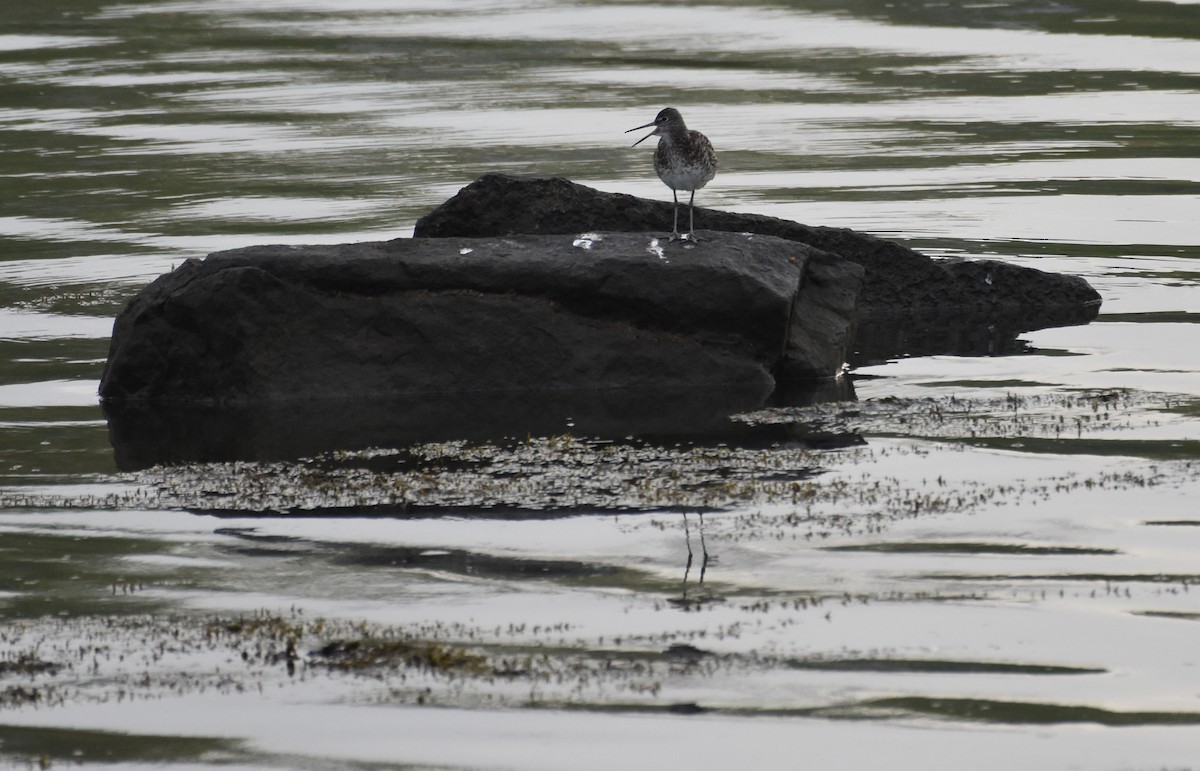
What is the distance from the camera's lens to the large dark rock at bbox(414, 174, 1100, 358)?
1271 cm

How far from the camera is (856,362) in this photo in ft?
38.3

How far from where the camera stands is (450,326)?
10930mm

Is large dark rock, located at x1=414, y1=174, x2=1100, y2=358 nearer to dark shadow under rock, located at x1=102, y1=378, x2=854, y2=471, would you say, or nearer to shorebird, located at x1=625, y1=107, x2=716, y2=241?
shorebird, located at x1=625, y1=107, x2=716, y2=241

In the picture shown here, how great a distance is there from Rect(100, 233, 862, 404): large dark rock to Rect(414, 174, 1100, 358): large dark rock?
163 centimetres

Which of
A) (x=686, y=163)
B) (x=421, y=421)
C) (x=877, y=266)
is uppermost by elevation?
(x=686, y=163)

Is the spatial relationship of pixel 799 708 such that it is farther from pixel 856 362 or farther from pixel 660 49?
pixel 660 49

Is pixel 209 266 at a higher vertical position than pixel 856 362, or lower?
higher

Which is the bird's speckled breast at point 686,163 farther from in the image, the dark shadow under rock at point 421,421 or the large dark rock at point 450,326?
the dark shadow under rock at point 421,421

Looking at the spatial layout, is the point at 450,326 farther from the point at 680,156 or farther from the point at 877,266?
the point at 877,266

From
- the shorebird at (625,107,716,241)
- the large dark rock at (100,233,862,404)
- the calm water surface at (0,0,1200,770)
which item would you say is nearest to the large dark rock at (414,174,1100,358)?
the calm water surface at (0,0,1200,770)

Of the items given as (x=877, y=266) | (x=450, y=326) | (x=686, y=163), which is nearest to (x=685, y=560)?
(x=450, y=326)

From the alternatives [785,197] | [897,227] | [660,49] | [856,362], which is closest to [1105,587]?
[856,362]

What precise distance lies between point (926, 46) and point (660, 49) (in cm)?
405

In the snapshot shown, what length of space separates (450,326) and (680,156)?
174cm
